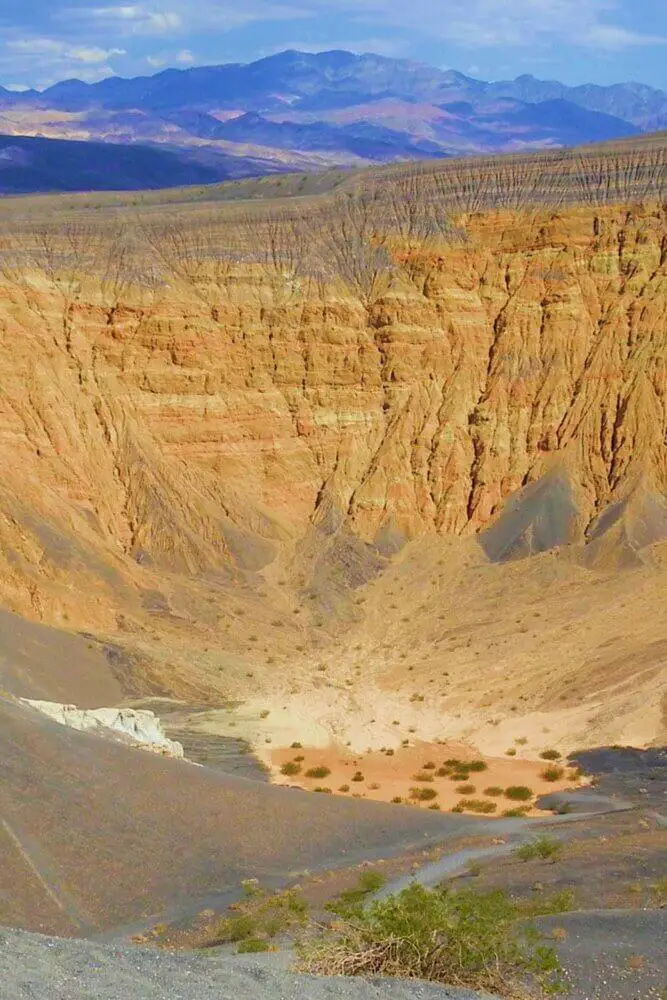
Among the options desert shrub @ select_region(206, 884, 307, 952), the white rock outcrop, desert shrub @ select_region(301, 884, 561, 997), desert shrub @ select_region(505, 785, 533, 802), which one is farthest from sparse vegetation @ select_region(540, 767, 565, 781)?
Answer: desert shrub @ select_region(301, 884, 561, 997)

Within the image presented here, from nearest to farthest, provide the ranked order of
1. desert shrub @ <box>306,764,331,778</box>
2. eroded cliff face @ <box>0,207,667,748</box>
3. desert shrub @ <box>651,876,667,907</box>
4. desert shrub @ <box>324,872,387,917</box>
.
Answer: desert shrub @ <box>324,872,387,917</box> < desert shrub @ <box>651,876,667,907</box> < desert shrub @ <box>306,764,331,778</box> < eroded cliff face @ <box>0,207,667,748</box>

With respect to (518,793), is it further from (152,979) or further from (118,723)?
(152,979)

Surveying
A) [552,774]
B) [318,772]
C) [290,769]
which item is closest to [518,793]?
[552,774]

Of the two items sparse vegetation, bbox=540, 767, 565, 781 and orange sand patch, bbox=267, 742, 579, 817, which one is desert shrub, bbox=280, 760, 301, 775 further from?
sparse vegetation, bbox=540, 767, 565, 781

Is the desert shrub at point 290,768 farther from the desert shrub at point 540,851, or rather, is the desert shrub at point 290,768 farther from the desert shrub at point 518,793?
the desert shrub at point 540,851

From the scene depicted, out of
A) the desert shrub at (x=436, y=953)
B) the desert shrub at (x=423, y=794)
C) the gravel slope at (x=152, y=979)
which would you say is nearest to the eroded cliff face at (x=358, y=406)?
the desert shrub at (x=423, y=794)

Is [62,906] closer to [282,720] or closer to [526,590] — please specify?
[282,720]

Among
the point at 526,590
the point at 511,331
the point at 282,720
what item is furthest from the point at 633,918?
the point at 511,331
